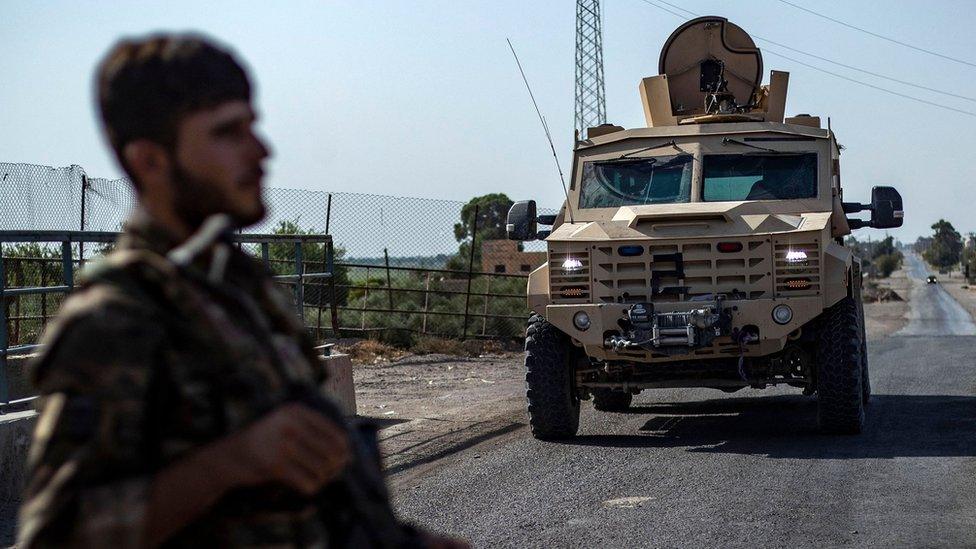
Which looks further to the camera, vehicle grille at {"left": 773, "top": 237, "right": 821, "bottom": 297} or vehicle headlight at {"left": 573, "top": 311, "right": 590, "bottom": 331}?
vehicle headlight at {"left": 573, "top": 311, "right": 590, "bottom": 331}

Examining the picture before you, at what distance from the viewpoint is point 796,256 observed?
884 cm

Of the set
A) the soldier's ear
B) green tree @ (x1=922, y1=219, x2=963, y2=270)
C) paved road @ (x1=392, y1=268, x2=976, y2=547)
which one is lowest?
paved road @ (x1=392, y1=268, x2=976, y2=547)

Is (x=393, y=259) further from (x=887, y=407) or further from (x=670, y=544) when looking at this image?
(x=670, y=544)

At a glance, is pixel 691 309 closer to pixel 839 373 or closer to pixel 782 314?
pixel 782 314

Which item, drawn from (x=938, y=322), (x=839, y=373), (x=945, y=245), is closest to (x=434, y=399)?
(x=839, y=373)

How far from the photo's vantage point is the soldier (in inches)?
54.9

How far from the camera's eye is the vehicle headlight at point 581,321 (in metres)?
8.98

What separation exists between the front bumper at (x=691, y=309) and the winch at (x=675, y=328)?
2 centimetres

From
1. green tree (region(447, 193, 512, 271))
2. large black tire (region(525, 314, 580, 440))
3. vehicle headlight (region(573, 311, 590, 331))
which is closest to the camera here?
vehicle headlight (region(573, 311, 590, 331))

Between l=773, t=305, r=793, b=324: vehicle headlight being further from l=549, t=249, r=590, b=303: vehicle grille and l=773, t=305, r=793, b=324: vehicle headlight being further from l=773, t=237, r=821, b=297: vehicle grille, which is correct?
l=549, t=249, r=590, b=303: vehicle grille

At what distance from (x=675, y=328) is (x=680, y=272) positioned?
467mm

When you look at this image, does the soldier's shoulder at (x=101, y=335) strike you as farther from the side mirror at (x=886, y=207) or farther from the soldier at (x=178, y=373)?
the side mirror at (x=886, y=207)

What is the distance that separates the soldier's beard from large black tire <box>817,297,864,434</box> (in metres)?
7.81

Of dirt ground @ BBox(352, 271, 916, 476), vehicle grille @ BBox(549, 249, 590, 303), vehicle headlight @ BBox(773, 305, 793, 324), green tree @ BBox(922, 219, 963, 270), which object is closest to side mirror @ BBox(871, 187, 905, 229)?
vehicle headlight @ BBox(773, 305, 793, 324)
